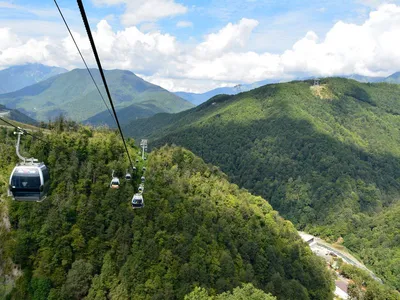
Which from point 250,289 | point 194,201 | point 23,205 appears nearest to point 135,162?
point 194,201

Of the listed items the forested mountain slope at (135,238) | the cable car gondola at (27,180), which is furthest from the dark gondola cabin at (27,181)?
the forested mountain slope at (135,238)

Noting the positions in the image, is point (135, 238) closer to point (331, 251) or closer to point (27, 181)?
point (27, 181)

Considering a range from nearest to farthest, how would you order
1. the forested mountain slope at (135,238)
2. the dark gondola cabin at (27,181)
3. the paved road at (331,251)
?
1. the dark gondola cabin at (27,181)
2. the forested mountain slope at (135,238)
3. the paved road at (331,251)

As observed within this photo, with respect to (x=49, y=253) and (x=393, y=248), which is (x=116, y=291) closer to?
(x=49, y=253)

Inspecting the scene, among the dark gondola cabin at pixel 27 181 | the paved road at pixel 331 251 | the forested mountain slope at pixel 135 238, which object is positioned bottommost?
the paved road at pixel 331 251

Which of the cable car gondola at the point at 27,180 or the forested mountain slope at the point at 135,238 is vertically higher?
the cable car gondola at the point at 27,180

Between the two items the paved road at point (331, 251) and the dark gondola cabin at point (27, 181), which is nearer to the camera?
the dark gondola cabin at point (27, 181)

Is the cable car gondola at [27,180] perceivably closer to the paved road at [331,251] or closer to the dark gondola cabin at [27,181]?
A: the dark gondola cabin at [27,181]
